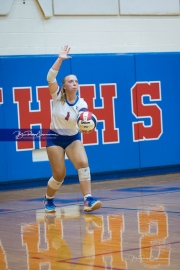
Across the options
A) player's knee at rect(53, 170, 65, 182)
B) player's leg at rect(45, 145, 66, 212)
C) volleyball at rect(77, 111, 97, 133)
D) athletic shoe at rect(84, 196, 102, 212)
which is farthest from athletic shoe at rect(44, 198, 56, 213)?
volleyball at rect(77, 111, 97, 133)

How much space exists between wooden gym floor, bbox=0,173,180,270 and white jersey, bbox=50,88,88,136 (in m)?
1.15

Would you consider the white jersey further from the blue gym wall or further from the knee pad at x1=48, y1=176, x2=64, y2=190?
the blue gym wall

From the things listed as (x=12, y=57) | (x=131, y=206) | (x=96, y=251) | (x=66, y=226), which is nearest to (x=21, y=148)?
(x=12, y=57)

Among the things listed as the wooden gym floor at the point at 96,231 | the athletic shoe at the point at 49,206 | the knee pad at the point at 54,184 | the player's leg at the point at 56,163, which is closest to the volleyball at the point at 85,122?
the player's leg at the point at 56,163

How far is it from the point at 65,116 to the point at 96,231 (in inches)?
82.6

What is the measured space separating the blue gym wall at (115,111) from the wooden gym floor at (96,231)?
3.15 ft

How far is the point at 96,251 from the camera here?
21.4ft

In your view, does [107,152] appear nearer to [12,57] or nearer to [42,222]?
[12,57]

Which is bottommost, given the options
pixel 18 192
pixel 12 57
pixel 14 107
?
pixel 18 192

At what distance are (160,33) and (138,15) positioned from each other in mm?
667

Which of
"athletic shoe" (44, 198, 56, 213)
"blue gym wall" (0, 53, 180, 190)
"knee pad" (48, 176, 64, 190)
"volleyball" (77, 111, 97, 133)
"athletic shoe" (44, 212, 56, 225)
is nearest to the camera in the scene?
"athletic shoe" (44, 212, 56, 225)

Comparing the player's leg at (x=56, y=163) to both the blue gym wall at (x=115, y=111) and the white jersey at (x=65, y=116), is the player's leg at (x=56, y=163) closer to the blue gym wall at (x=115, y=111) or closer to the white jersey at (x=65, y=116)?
the white jersey at (x=65, y=116)

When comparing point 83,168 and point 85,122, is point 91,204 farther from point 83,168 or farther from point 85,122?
point 85,122

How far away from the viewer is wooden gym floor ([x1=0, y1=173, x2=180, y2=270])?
19.9 ft
